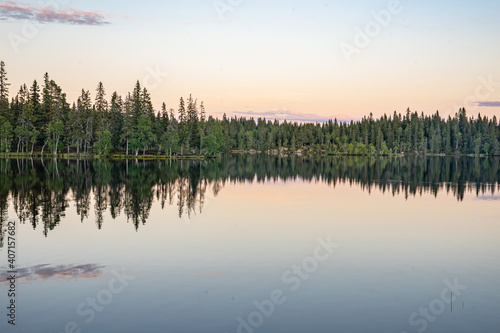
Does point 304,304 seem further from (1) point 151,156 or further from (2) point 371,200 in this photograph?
(1) point 151,156

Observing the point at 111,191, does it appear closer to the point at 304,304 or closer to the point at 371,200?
the point at 371,200

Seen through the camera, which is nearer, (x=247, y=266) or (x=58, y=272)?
(x=58, y=272)

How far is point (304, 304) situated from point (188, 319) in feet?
16.5

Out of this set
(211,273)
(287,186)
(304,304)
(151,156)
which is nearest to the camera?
(304,304)

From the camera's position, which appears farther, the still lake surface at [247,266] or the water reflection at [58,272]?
the water reflection at [58,272]

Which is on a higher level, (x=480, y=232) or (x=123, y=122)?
(x=123, y=122)

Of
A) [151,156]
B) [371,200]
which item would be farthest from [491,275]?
[151,156]

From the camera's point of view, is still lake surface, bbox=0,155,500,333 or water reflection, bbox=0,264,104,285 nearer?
still lake surface, bbox=0,155,500,333

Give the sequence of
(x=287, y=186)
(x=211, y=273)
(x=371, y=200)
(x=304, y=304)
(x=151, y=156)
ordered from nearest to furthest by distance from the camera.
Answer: (x=304, y=304), (x=211, y=273), (x=371, y=200), (x=287, y=186), (x=151, y=156)

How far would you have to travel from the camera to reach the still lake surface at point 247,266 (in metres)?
16.0

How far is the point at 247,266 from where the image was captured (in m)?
22.3

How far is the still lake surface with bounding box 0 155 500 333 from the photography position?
16047 mm

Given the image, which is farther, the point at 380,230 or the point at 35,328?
the point at 380,230

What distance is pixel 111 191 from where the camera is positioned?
50000 millimetres
